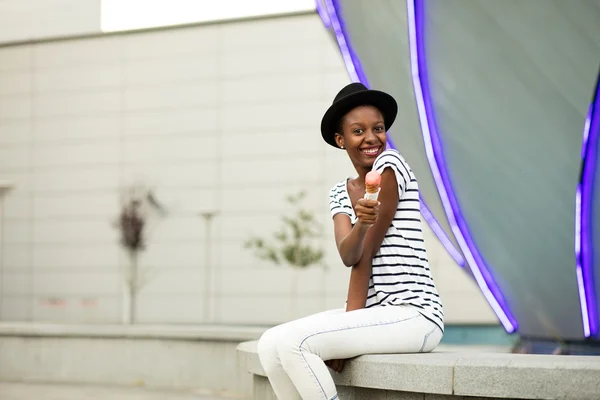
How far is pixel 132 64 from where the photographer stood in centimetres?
2961

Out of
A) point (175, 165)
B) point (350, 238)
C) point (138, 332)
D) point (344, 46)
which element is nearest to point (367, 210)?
point (350, 238)

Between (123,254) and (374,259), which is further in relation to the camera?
(123,254)

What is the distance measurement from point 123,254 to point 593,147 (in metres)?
24.2

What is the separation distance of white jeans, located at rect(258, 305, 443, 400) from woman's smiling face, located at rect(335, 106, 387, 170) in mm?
640

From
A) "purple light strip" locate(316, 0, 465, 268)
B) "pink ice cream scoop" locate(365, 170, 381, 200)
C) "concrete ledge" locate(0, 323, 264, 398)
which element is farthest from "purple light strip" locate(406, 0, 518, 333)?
"pink ice cream scoop" locate(365, 170, 381, 200)

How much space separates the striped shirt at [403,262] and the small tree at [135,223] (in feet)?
76.3

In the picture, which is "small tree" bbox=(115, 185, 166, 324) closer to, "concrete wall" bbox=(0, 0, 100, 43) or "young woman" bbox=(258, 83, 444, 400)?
"concrete wall" bbox=(0, 0, 100, 43)

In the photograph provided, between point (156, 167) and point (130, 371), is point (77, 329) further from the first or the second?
point (156, 167)

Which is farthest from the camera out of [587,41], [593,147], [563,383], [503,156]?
[503,156]

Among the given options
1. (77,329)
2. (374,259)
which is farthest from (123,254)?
(374,259)

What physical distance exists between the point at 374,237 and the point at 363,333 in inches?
14.8

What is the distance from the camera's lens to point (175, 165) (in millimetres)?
28656

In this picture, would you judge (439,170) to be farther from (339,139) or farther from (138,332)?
(138,332)

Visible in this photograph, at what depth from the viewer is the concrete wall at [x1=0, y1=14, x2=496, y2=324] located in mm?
27219
